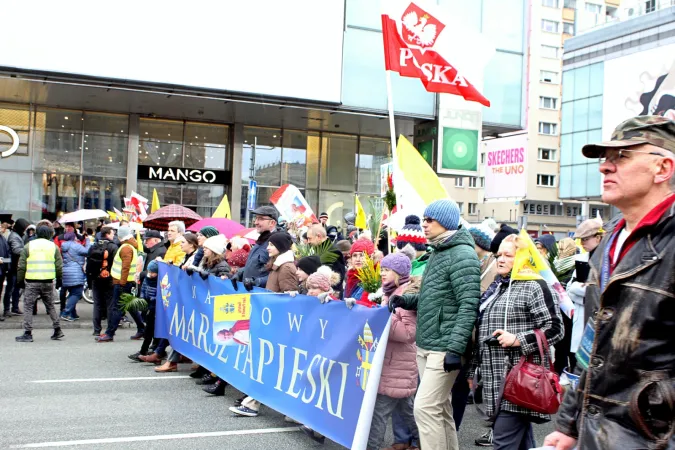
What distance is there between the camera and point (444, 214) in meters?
5.41

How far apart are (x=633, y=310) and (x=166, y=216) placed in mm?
13212

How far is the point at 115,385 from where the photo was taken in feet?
29.3

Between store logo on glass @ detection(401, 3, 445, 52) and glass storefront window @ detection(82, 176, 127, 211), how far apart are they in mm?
17185

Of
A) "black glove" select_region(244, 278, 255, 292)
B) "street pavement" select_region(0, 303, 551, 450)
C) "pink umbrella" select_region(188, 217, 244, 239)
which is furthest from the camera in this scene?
"pink umbrella" select_region(188, 217, 244, 239)

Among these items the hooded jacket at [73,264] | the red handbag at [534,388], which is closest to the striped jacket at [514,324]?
the red handbag at [534,388]

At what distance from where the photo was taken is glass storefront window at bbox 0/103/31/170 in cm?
2411

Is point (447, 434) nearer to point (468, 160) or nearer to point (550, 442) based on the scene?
point (550, 442)

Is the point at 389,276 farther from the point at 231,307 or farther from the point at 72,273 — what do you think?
the point at 72,273

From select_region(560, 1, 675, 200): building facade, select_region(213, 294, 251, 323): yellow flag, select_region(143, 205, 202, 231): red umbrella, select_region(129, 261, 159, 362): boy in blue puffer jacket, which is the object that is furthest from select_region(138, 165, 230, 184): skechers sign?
select_region(560, 1, 675, 200): building facade

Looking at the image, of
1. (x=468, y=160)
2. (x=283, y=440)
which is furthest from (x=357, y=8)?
(x=283, y=440)

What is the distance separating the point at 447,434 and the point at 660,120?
11.6 ft

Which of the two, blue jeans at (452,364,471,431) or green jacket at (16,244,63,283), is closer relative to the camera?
blue jeans at (452,364,471,431)

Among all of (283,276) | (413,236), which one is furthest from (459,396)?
(283,276)

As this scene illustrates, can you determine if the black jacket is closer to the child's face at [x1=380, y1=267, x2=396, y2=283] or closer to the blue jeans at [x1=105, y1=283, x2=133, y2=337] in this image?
the child's face at [x1=380, y1=267, x2=396, y2=283]
